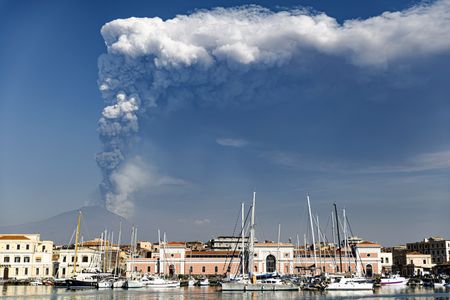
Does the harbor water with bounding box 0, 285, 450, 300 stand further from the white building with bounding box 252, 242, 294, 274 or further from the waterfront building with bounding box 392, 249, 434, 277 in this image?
the waterfront building with bounding box 392, 249, 434, 277

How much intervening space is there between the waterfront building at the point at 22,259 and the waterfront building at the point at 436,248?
75092 mm

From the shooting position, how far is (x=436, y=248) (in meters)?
116

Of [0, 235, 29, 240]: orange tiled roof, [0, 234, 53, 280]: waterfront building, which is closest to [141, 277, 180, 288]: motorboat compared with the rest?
[0, 234, 53, 280]: waterfront building

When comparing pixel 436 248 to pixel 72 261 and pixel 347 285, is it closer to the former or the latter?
pixel 347 285

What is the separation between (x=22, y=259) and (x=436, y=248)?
8013 cm

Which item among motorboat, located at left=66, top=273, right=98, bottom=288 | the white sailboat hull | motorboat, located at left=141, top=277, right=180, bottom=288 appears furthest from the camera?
motorboat, located at left=141, top=277, right=180, bottom=288

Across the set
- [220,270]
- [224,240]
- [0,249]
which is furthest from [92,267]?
[224,240]

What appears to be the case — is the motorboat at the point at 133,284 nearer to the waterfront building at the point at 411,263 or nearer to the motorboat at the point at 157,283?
the motorboat at the point at 157,283

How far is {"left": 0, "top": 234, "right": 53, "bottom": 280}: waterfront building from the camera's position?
87250 millimetres

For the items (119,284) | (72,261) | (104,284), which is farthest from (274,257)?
(104,284)

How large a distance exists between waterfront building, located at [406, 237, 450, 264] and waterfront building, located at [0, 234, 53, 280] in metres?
75.1

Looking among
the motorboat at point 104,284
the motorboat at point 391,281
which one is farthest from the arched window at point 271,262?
the motorboat at point 104,284

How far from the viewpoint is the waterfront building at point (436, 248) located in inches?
4422

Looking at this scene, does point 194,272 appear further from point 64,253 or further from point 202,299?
point 202,299
